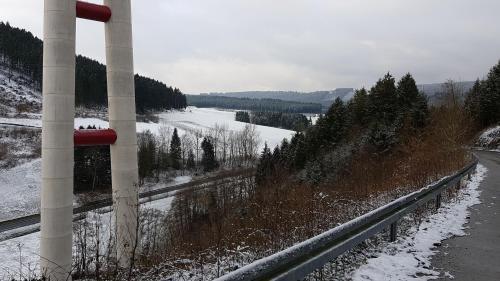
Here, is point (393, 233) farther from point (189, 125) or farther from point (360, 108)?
point (189, 125)

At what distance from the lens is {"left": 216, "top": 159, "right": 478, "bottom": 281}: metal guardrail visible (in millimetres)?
4062

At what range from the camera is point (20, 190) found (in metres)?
59.6

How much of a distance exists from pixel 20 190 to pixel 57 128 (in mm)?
55377

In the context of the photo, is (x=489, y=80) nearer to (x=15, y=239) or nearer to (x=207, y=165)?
(x=207, y=165)

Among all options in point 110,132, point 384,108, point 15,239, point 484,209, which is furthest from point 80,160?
point 484,209

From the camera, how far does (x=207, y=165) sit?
92.4 metres

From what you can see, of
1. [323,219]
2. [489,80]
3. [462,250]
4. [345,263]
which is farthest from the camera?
[489,80]

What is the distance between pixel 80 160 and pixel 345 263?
6628cm

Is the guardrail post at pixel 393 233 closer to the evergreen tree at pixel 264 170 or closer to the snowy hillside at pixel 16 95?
the evergreen tree at pixel 264 170

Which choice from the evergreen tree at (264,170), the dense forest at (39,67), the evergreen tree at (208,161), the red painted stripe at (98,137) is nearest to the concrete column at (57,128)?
the red painted stripe at (98,137)

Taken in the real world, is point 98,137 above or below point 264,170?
above

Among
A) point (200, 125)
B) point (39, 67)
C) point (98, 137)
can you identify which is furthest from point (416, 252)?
point (200, 125)

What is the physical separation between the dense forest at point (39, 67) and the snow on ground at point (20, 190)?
54060 mm

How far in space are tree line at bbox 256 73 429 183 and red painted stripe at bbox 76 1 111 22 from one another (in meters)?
29.5
